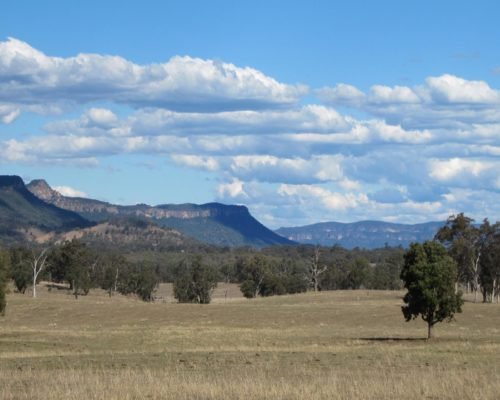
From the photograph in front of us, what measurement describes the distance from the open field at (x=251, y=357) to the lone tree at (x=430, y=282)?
7.20ft

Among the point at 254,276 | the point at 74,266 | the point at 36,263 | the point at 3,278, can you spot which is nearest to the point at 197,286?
the point at 254,276

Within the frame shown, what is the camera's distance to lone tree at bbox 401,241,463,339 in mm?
51969

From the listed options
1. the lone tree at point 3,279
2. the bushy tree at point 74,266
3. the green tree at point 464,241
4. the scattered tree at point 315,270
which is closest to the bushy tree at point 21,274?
the bushy tree at point 74,266

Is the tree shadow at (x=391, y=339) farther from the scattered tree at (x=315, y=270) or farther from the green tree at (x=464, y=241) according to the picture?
the scattered tree at (x=315, y=270)

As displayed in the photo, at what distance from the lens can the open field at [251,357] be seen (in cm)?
2133

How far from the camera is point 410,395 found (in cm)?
2064

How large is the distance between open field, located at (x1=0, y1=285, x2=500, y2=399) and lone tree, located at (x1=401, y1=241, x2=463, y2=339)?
2195 mm

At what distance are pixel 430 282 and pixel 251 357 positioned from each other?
60.0ft

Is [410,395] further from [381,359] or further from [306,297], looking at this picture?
[306,297]

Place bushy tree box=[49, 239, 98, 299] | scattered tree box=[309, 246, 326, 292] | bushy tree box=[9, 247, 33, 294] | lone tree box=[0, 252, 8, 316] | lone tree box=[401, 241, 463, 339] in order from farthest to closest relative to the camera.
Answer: scattered tree box=[309, 246, 326, 292], bushy tree box=[49, 239, 98, 299], bushy tree box=[9, 247, 33, 294], lone tree box=[0, 252, 8, 316], lone tree box=[401, 241, 463, 339]

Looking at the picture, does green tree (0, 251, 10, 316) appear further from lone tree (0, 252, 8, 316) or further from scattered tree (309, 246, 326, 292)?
scattered tree (309, 246, 326, 292)

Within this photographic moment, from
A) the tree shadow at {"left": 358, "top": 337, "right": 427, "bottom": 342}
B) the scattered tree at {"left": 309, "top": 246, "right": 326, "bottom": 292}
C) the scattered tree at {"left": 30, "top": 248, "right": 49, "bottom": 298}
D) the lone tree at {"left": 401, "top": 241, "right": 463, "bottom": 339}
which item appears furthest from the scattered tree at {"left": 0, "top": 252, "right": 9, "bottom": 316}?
the scattered tree at {"left": 309, "top": 246, "right": 326, "bottom": 292}

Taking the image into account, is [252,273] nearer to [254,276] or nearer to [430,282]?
[254,276]

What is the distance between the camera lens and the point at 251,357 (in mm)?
37031
